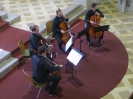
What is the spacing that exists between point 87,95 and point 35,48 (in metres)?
1.66

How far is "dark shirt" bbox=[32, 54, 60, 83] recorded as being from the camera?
16.4 ft

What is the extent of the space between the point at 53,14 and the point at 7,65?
3.09 metres

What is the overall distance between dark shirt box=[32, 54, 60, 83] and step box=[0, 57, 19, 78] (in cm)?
136

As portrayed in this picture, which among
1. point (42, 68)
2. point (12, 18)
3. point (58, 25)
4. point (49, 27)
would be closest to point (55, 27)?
point (58, 25)

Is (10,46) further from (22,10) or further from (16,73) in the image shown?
(22,10)

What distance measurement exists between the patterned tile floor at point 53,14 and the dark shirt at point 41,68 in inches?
86.7

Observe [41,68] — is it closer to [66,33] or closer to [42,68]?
[42,68]

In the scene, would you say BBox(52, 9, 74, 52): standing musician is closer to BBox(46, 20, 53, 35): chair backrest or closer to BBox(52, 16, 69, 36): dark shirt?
BBox(52, 16, 69, 36): dark shirt

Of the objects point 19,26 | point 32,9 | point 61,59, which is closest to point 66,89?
point 61,59

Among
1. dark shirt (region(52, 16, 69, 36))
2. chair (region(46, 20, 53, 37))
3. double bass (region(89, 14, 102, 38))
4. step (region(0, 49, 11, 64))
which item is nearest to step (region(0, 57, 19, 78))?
step (region(0, 49, 11, 64))

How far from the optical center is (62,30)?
6.56 metres

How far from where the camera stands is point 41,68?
507cm

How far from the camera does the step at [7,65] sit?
243 inches

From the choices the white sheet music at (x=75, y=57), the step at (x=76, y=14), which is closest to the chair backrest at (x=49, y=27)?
the step at (x=76, y=14)
